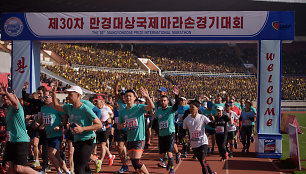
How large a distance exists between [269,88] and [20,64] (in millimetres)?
9123

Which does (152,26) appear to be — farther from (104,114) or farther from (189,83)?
(189,83)

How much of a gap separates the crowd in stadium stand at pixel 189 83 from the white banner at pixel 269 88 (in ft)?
87.6

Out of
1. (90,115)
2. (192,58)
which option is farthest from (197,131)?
(192,58)

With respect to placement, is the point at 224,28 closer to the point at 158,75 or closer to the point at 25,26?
the point at 25,26

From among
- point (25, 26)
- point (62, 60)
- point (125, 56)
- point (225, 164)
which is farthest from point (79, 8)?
point (225, 164)

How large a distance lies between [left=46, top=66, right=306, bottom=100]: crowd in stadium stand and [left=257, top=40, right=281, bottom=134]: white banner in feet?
87.6

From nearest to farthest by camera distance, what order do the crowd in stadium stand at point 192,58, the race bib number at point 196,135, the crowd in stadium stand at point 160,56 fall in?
the race bib number at point 196,135 → the crowd in stadium stand at point 160,56 → the crowd in stadium stand at point 192,58

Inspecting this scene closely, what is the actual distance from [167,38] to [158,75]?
38743mm

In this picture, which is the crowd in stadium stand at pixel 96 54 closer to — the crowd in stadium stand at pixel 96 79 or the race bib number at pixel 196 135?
the crowd in stadium stand at pixel 96 79

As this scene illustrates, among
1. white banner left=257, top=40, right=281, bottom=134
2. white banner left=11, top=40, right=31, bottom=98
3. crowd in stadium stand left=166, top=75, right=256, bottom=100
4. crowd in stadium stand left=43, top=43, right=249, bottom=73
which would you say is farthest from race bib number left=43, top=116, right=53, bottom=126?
crowd in stadium stand left=166, top=75, right=256, bottom=100

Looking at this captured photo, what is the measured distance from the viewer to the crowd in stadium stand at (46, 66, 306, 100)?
39.2 metres

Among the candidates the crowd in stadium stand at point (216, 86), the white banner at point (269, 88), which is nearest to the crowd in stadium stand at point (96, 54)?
the crowd in stadium stand at point (216, 86)

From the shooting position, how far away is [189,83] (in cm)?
5016

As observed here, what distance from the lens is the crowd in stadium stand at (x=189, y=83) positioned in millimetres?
39156
